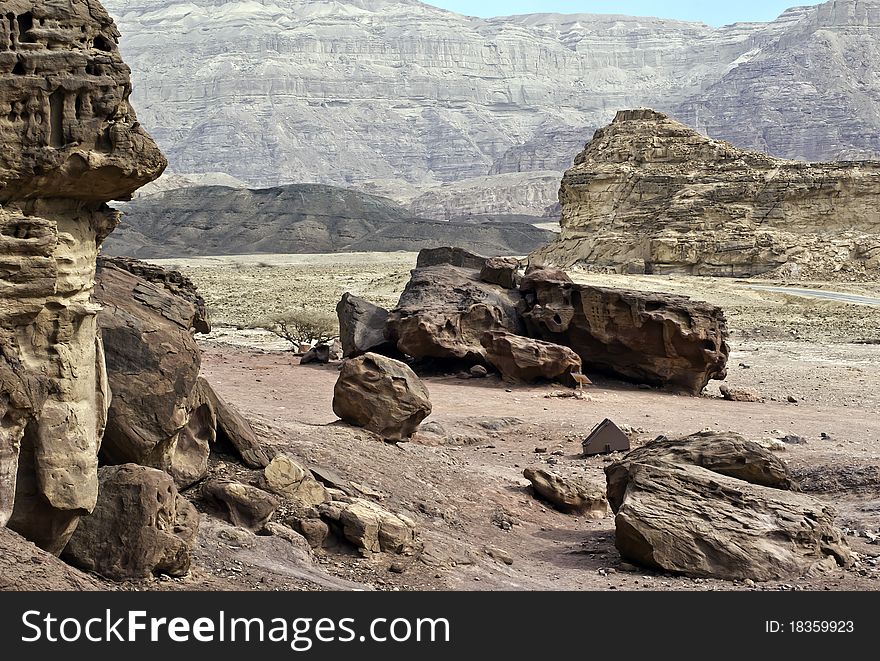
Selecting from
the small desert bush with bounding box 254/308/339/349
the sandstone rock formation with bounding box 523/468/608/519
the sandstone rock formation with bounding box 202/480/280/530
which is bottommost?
the small desert bush with bounding box 254/308/339/349

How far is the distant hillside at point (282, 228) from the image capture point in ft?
315

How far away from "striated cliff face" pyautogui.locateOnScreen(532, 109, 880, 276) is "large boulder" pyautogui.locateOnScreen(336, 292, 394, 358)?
28724mm

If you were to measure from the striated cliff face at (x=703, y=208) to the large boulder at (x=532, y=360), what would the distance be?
30.0 meters

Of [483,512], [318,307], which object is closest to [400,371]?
[483,512]

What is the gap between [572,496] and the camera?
38.4 ft

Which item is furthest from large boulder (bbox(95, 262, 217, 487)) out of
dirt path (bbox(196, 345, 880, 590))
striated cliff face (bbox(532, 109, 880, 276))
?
striated cliff face (bbox(532, 109, 880, 276))

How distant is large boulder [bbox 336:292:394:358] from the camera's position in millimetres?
21641

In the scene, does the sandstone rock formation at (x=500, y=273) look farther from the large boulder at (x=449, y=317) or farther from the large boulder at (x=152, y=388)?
the large boulder at (x=152, y=388)

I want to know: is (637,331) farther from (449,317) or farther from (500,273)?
(500,273)

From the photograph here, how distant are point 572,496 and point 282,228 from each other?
9310 centimetres

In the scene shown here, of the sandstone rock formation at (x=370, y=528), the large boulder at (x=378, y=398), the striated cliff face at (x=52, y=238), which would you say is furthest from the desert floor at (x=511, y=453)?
the striated cliff face at (x=52, y=238)

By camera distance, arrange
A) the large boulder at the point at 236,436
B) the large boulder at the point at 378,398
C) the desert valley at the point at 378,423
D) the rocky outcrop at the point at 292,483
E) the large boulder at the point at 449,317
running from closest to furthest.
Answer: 1. the desert valley at the point at 378,423
2. the rocky outcrop at the point at 292,483
3. the large boulder at the point at 236,436
4. the large boulder at the point at 378,398
5. the large boulder at the point at 449,317

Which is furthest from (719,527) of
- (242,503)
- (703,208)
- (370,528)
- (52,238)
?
(703,208)

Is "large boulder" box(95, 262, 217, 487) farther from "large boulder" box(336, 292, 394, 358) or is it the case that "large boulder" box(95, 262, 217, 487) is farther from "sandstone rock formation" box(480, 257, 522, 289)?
"sandstone rock formation" box(480, 257, 522, 289)
